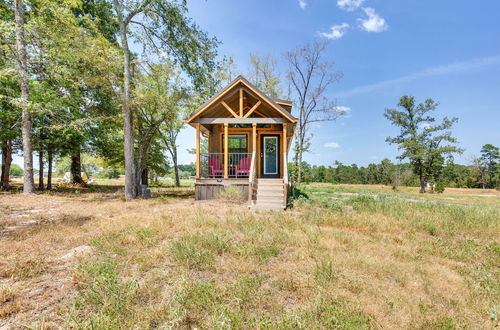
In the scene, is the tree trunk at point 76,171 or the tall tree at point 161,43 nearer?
the tall tree at point 161,43

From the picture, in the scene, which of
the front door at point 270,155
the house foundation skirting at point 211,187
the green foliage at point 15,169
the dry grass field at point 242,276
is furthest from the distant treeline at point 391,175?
the green foliage at point 15,169

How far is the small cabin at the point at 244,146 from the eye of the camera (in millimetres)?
10258

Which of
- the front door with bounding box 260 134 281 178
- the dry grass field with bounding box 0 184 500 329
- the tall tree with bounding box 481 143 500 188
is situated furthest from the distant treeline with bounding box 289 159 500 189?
the dry grass field with bounding box 0 184 500 329

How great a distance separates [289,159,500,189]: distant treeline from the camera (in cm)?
4355

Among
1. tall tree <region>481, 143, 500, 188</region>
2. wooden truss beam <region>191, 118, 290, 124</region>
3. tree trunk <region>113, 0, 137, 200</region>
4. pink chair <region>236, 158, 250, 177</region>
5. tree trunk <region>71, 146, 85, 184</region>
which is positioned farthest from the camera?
tall tree <region>481, 143, 500, 188</region>

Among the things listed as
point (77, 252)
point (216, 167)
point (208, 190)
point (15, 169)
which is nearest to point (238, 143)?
point (216, 167)

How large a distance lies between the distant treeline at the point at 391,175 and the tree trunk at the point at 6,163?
3935cm

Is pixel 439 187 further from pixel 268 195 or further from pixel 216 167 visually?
pixel 216 167

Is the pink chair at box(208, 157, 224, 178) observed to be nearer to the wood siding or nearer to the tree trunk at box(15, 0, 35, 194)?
the wood siding

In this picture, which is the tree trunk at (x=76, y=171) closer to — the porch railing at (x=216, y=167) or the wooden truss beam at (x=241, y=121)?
the porch railing at (x=216, y=167)

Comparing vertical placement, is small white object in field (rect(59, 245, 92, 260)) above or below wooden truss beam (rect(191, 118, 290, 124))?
below

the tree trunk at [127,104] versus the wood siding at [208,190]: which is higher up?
the tree trunk at [127,104]

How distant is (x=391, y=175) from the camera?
46750 millimetres

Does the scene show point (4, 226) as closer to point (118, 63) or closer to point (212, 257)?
point (212, 257)
